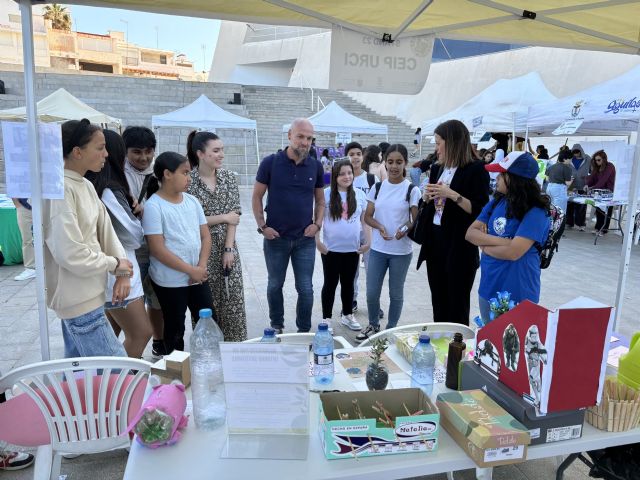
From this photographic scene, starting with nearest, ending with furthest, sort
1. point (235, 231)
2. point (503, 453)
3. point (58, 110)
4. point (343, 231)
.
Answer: point (503, 453)
point (235, 231)
point (343, 231)
point (58, 110)

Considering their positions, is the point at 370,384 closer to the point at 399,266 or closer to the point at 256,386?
the point at 256,386

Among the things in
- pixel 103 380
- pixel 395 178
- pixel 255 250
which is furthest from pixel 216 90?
pixel 103 380

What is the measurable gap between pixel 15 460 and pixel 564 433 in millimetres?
2493

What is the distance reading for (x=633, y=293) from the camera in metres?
5.57

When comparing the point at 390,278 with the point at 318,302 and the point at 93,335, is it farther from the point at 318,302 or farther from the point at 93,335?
the point at 93,335

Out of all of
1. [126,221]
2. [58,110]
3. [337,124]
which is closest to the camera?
[126,221]

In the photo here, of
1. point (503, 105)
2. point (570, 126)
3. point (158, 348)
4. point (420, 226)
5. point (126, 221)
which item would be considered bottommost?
point (158, 348)

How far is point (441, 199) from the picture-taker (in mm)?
3203

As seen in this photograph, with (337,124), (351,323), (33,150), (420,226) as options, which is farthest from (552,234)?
(337,124)

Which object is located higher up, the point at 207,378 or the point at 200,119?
the point at 200,119

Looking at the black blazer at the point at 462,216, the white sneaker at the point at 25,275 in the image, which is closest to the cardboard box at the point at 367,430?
the black blazer at the point at 462,216

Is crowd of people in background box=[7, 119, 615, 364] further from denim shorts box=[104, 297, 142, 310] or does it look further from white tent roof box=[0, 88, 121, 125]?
white tent roof box=[0, 88, 121, 125]

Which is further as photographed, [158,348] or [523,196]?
[158,348]

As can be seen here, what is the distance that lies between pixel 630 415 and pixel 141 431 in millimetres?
1571
